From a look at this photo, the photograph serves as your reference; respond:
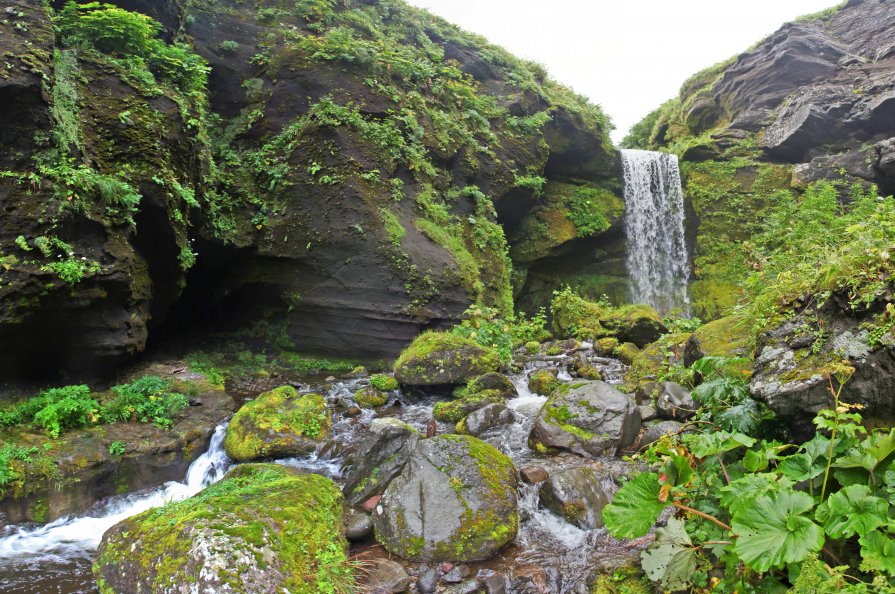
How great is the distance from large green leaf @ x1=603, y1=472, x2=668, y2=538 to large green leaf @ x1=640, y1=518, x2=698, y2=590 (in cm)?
12

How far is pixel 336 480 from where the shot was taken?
6.09 meters

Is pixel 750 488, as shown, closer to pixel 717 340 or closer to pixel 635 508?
pixel 635 508

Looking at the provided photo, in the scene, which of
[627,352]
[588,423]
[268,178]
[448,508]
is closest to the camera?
[448,508]

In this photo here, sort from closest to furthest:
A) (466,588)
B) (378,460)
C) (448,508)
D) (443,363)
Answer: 1. (466,588)
2. (448,508)
3. (378,460)
4. (443,363)

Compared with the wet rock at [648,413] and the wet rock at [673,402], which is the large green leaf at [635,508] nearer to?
the wet rock at [673,402]

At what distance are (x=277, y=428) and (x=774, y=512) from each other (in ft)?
20.8

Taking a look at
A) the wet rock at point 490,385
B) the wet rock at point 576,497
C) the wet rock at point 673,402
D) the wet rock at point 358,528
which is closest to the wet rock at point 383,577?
the wet rock at point 358,528

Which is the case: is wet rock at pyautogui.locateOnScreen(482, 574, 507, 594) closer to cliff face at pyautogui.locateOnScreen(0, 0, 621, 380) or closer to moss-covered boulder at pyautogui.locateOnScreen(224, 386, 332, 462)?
moss-covered boulder at pyautogui.locateOnScreen(224, 386, 332, 462)

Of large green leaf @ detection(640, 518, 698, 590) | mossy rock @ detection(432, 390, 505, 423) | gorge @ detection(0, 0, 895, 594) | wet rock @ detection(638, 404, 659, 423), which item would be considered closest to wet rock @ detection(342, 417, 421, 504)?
gorge @ detection(0, 0, 895, 594)

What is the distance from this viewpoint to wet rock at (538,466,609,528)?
4.79m

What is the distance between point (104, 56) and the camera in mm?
8648

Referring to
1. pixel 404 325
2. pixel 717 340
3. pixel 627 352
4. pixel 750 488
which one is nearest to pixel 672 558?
pixel 750 488

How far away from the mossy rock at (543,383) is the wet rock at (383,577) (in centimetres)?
509

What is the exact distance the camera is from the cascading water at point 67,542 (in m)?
4.27
